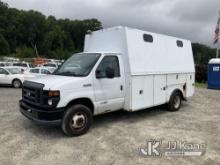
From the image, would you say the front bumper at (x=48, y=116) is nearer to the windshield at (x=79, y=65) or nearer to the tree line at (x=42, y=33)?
the windshield at (x=79, y=65)

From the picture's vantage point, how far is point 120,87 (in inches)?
262

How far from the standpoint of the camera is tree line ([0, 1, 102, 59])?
8844 centimetres

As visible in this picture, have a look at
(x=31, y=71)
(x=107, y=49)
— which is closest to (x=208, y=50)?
(x=31, y=71)

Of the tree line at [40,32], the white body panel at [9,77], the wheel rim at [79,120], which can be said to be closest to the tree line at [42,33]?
the tree line at [40,32]

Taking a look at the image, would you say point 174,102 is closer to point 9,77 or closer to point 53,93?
point 53,93

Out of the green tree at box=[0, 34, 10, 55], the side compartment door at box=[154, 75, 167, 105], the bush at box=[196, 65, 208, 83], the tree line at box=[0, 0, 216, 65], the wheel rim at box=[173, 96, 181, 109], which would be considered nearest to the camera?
the side compartment door at box=[154, 75, 167, 105]

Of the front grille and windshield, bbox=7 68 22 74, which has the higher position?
windshield, bbox=7 68 22 74

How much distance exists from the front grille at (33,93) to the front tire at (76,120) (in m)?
0.71

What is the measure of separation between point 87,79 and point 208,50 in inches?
3415

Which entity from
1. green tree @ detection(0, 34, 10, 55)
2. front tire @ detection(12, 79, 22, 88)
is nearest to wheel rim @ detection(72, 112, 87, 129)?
front tire @ detection(12, 79, 22, 88)

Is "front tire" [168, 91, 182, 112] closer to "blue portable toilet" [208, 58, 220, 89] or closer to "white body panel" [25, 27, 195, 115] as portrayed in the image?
"white body panel" [25, 27, 195, 115]

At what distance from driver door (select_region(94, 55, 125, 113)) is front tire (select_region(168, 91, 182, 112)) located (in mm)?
2388

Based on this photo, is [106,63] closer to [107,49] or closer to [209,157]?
[107,49]

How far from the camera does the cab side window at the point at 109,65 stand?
6255 mm
